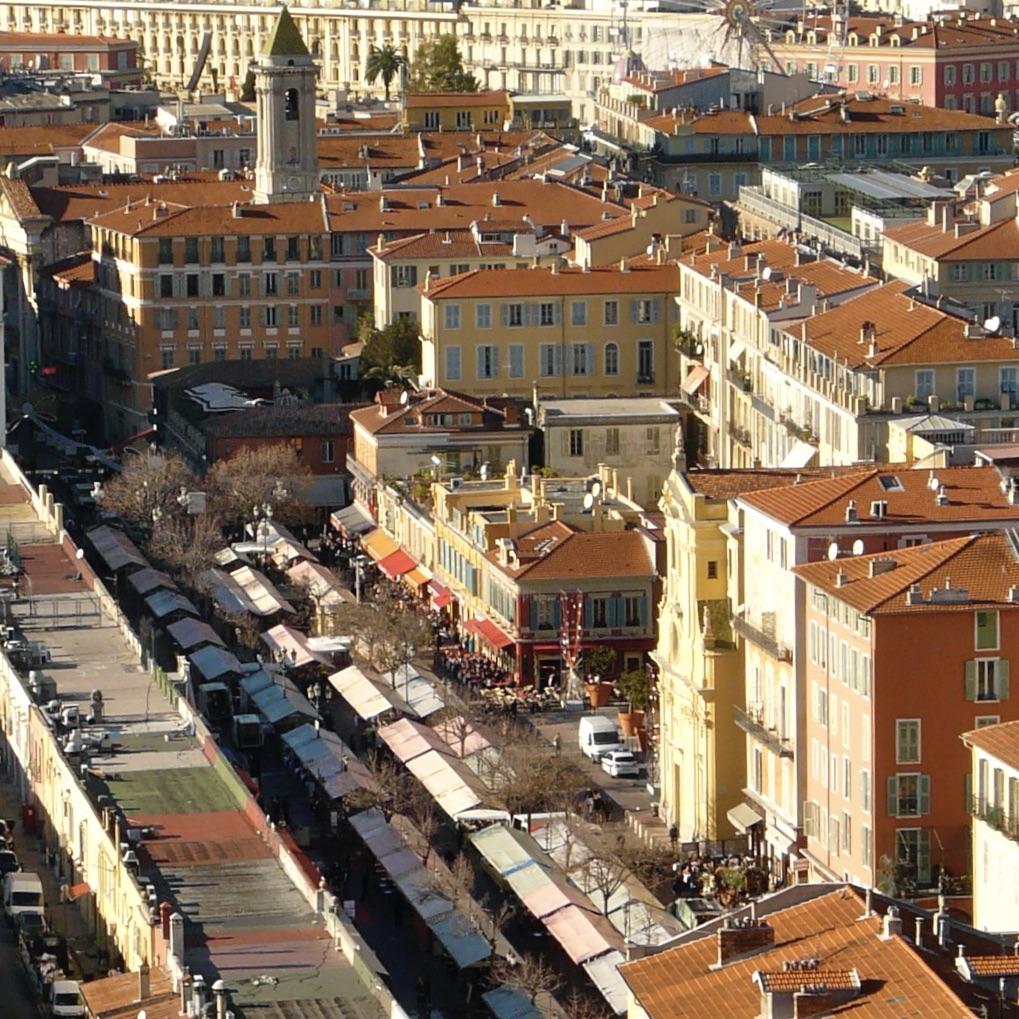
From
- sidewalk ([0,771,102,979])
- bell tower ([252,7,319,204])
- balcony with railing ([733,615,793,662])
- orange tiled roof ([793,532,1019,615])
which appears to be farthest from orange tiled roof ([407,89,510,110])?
orange tiled roof ([793,532,1019,615])

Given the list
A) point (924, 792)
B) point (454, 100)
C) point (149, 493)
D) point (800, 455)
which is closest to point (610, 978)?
point (924, 792)

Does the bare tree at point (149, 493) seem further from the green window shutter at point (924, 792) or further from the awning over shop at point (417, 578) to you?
the green window shutter at point (924, 792)

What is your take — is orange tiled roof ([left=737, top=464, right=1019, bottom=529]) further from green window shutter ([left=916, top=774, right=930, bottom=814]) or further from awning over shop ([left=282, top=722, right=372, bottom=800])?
awning over shop ([left=282, top=722, right=372, bottom=800])

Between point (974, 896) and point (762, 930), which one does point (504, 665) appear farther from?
point (762, 930)

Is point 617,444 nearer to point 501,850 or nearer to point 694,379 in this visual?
point 694,379

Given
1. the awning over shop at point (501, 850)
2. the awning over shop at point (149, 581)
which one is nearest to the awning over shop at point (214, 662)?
the awning over shop at point (149, 581)

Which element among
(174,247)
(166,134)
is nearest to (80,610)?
(174,247)

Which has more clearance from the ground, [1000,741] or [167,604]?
[1000,741]
